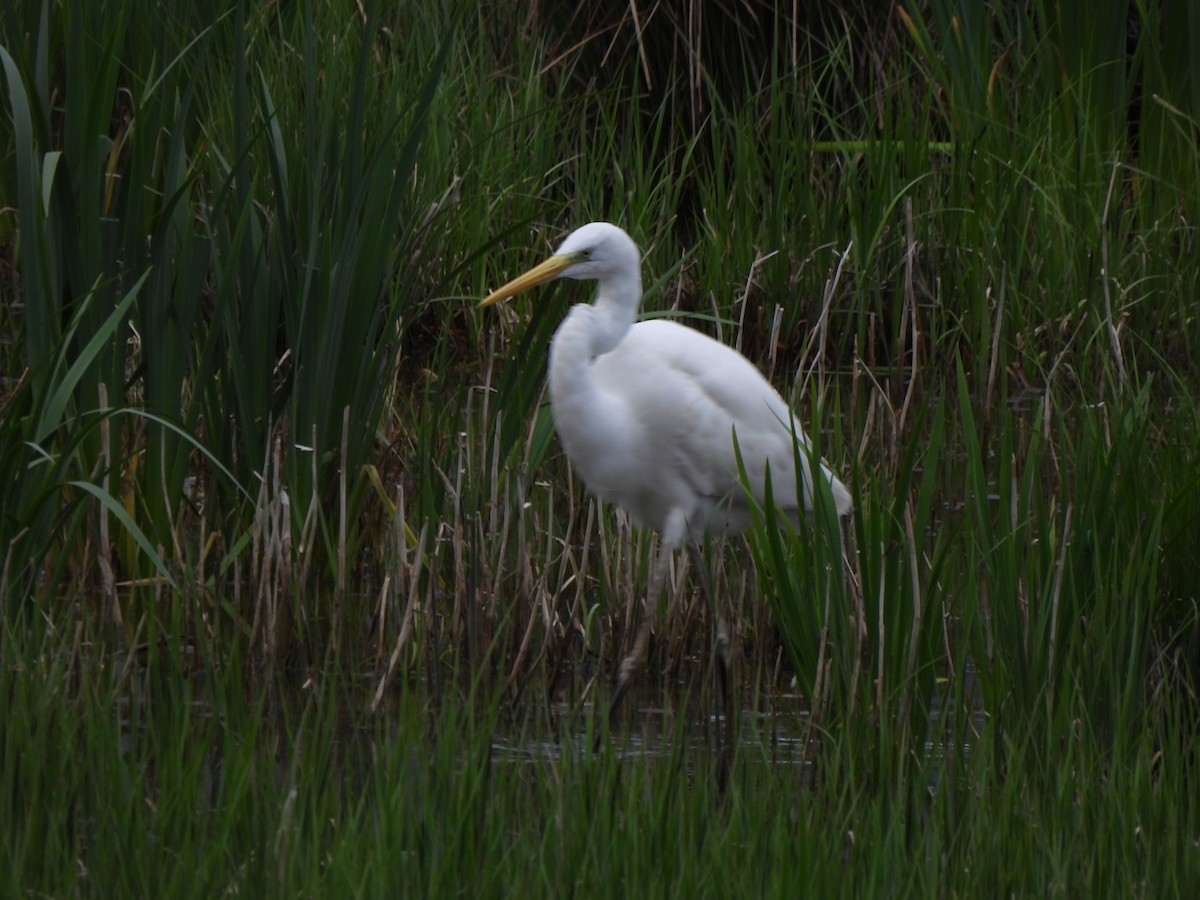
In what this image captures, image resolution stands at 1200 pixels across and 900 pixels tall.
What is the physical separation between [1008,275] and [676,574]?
193cm

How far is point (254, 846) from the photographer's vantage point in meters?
2.36

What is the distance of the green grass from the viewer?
2.42 metres

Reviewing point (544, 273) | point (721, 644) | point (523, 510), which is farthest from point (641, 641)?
point (544, 273)

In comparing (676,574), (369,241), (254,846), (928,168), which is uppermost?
(928,168)

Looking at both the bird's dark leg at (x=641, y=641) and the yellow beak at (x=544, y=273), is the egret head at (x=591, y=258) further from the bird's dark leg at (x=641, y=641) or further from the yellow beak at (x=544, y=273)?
the bird's dark leg at (x=641, y=641)

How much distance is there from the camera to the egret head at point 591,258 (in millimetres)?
3727

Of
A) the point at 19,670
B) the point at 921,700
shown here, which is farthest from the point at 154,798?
the point at 921,700

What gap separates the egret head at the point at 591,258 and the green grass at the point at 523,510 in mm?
122

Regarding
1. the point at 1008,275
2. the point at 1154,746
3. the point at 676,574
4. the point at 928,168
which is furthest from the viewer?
the point at 928,168

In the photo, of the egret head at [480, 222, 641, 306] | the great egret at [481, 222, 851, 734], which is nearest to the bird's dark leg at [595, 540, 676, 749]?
the great egret at [481, 222, 851, 734]

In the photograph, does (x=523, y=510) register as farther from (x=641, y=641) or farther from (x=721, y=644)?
(x=721, y=644)

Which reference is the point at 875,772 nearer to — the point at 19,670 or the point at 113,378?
the point at 19,670

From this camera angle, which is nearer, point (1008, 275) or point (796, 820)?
point (796, 820)

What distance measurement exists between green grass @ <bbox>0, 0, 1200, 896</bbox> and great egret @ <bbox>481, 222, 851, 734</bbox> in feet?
0.47
